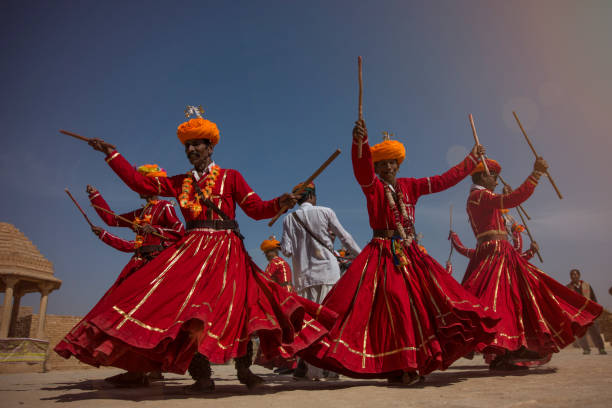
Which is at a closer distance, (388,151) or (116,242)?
(388,151)

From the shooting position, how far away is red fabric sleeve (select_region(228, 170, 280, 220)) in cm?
385

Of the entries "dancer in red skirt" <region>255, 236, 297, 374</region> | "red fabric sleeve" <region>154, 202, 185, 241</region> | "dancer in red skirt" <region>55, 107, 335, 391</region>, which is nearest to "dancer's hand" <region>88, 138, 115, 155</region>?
"dancer in red skirt" <region>55, 107, 335, 391</region>

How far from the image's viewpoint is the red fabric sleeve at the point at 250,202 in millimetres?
3848

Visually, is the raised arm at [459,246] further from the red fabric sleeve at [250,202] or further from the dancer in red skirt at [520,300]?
the red fabric sleeve at [250,202]

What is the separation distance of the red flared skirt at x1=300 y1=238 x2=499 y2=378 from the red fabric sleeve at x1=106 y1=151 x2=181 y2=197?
1.90 meters

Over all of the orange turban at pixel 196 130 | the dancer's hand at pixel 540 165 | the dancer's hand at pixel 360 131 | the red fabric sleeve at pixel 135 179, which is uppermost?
the dancer's hand at pixel 540 165

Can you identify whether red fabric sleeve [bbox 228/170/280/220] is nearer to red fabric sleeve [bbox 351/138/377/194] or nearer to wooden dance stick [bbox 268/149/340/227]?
wooden dance stick [bbox 268/149/340/227]

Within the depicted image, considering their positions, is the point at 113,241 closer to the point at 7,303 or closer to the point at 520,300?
the point at 520,300

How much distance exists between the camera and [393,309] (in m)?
3.84

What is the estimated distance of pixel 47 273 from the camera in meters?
17.8

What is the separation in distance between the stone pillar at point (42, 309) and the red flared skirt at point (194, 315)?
647 inches

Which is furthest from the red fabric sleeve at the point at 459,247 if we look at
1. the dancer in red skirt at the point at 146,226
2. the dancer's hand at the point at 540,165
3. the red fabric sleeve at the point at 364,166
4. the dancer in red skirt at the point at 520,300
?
the dancer in red skirt at the point at 146,226

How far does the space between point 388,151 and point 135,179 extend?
256 cm

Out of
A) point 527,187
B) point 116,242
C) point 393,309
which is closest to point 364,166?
point 393,309
